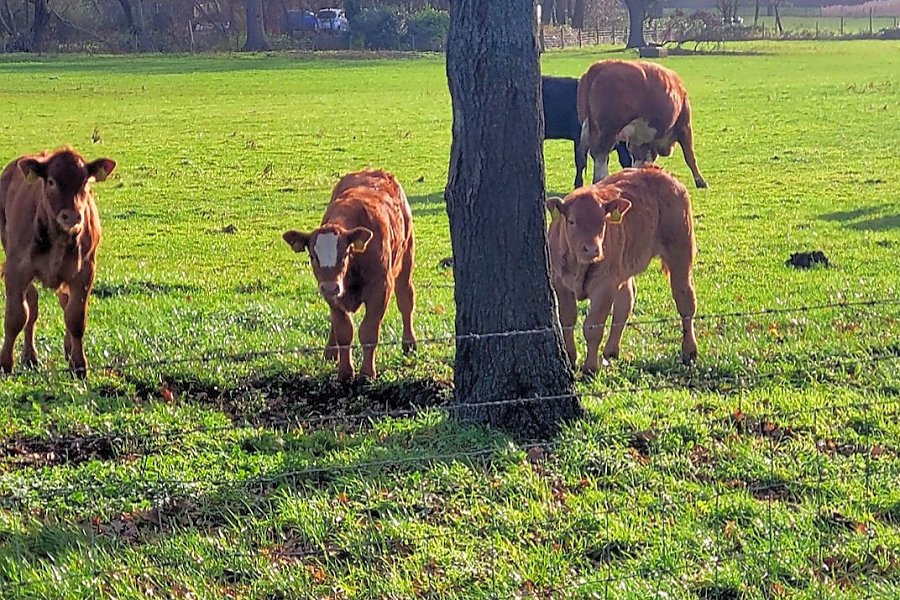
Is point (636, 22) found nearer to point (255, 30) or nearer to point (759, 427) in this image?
point (255, 30)

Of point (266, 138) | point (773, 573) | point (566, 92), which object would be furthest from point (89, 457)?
point (266, 138)

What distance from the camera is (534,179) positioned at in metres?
6.41

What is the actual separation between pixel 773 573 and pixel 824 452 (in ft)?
5.12

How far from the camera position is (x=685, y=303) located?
849 cm

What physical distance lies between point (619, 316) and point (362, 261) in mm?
1995

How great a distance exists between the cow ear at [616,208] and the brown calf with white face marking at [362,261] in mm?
1568

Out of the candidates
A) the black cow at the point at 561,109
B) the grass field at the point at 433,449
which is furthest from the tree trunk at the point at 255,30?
the grass field at the point at 433,449

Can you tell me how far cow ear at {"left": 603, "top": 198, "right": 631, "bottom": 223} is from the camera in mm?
7922

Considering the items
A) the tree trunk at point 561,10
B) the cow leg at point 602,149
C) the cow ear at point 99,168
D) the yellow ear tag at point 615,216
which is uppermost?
the tree trunk at point 561,10

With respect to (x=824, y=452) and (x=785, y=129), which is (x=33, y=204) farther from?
(x=785, y=129)

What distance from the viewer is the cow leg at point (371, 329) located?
309 inches

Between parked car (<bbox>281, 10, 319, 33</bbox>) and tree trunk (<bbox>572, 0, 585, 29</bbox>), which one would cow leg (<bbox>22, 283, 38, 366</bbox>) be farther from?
tree trunk (<bbox>572, 0, 585, 29</bbox>)

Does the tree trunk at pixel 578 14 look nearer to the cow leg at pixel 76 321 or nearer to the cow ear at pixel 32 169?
the cow leg at pixel 76 321

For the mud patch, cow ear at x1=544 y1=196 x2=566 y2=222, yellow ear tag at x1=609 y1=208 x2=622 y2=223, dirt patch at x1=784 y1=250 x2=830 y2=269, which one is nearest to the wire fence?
yellow ear tag at x1=609 y1=208 x2=622 y2=223
